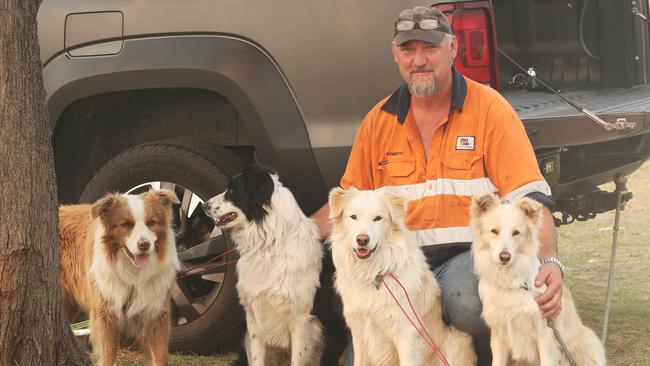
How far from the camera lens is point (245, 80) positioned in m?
5.21

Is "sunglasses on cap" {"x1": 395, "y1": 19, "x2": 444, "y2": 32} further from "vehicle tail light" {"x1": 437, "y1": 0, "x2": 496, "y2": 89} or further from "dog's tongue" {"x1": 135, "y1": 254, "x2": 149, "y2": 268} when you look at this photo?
"dog's tongue" {"x1": 135, "y1": 254, "x2": 149, "y2": 268}

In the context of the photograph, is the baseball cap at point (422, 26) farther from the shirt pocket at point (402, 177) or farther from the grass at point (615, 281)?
the grass at point (615, 281)

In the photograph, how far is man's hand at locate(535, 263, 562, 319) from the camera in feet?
14.3

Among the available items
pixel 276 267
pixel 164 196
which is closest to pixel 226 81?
pixel 164 196

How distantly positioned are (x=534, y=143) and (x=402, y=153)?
0.67m

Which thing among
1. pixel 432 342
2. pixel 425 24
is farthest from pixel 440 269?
pixel 425 24

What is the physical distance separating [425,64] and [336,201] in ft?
2.58

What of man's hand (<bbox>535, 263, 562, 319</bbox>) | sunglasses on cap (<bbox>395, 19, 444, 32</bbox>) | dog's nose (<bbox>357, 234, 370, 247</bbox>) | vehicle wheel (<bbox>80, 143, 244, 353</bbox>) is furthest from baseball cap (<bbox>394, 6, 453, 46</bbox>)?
vehicle wheel (<bbox>80, 143, 244, 353</bbox>)

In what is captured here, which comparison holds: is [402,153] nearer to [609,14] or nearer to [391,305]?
[391,305]

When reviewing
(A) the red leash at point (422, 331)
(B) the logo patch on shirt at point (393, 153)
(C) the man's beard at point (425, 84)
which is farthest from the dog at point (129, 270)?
(C) the man's beard at point (425, 84)

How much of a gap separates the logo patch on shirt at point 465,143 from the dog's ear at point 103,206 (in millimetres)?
1796

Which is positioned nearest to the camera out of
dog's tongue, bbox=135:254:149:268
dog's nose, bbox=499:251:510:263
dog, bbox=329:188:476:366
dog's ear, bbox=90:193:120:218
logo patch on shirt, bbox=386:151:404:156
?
dog's nose, bbox=499:251:510:263

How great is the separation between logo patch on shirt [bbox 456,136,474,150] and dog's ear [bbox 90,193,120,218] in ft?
5.89

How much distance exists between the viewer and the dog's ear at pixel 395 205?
15.1 feet
